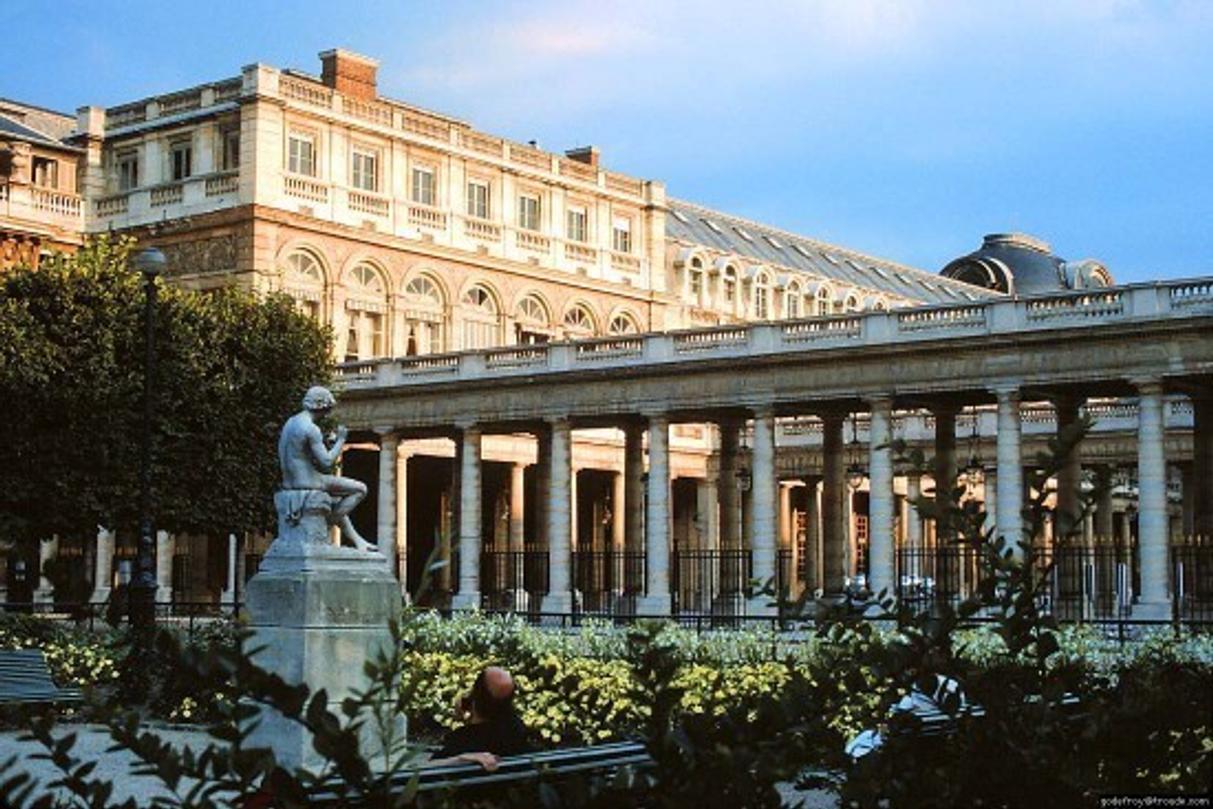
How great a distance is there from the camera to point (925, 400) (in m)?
47.3

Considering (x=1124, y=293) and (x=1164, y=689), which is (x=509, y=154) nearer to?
(x=1124, y=293)

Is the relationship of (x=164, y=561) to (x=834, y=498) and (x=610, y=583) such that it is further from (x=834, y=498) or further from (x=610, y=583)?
(x=834, y=498)

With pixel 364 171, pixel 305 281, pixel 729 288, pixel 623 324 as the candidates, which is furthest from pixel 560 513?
pixel 729 288

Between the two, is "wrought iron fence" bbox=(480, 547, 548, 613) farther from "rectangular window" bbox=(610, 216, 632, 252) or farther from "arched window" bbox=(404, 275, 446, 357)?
"rectangular window" bbox=(610, 216, 632, 252)

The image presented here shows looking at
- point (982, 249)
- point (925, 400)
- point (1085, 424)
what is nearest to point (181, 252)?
point (925, 400)

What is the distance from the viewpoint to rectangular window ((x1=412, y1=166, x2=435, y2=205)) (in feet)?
213

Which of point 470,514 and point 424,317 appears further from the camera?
point 424,317

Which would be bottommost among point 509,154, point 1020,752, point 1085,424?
point 1020,752

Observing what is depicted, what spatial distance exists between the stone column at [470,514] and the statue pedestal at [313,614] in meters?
35.9

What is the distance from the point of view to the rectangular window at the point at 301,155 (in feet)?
199

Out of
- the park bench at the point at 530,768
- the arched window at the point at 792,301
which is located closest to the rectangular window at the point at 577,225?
the arched window at the point at 792,301

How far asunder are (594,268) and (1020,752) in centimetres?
6588

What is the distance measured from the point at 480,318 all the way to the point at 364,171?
7.32m

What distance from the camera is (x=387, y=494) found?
57.4 meters
